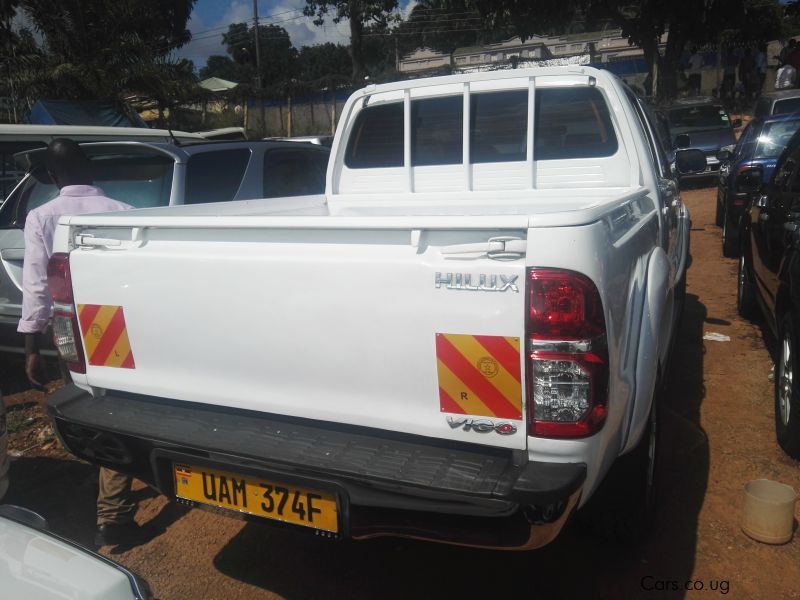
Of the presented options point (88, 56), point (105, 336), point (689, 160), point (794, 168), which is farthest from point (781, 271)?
point (88, 56)

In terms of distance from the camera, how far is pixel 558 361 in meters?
1.91

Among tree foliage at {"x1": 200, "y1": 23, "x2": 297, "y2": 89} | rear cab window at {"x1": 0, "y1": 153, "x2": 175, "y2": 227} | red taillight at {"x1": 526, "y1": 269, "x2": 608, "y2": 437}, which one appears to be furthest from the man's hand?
tree foliage at {"x1": 200, "y1": 23, "x2": 297, "y2": 89}

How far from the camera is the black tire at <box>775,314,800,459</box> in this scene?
11.3ft

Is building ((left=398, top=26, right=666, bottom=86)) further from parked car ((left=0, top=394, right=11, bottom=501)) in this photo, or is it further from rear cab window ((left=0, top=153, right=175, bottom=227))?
parked car ((left=0, top=394, right=11, bottom=501))

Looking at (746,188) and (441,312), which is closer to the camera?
(441,312)

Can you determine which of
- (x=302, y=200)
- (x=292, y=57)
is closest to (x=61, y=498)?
(x=302, y=200)

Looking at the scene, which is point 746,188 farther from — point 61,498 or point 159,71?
point 159,71

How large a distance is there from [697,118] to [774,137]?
24.4 ft

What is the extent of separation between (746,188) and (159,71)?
1382cm

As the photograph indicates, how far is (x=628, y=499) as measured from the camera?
2.71 metres

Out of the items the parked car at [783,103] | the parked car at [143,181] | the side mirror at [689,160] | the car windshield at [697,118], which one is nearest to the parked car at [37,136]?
the parked car at [143,181]

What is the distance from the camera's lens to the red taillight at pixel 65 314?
2.66 m

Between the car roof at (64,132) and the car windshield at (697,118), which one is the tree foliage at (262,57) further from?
the car roof at (64,132)

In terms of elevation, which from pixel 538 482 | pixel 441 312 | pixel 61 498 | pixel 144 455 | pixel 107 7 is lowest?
pixel 61 498
